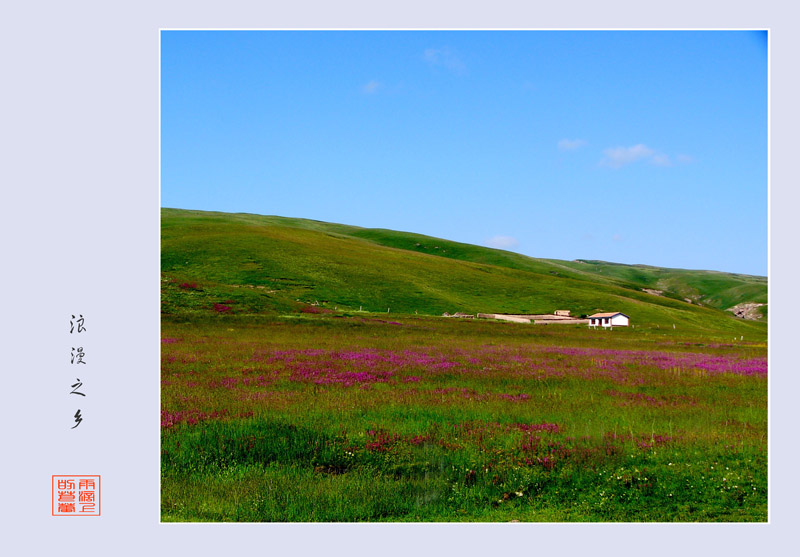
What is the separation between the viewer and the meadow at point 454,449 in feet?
28.0

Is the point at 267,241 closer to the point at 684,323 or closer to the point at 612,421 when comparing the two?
the point at 684,323

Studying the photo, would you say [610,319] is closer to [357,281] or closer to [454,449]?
[357,281]

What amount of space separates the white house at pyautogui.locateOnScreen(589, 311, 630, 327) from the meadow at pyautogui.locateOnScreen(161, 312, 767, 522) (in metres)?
72.6

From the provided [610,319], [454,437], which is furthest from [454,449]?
[610,319]

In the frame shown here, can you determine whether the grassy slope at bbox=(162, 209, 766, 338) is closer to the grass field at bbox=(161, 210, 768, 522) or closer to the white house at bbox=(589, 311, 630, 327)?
the white house at bbox=(589, 311, 630, 327)

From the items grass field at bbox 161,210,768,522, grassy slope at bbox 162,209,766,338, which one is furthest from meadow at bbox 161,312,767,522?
grassy slope at bbox 162,209,766,338

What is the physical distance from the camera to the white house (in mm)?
87312

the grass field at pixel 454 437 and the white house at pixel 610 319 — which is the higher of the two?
the grass field at pixel 454 437

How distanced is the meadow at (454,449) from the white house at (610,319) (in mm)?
72623

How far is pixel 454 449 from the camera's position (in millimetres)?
10219

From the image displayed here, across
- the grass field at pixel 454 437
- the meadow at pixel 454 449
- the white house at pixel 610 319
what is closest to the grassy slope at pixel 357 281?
the white house at pixel 610 319

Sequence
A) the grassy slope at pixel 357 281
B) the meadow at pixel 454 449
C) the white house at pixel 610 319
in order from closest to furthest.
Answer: the meadow at pixel 454 449 → the grassy slope at pixel 357 281 → the white house at pixel 610 319

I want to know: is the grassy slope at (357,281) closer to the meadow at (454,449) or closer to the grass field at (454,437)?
the grass field at (454,437)

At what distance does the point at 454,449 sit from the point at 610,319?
8640 centimetres
